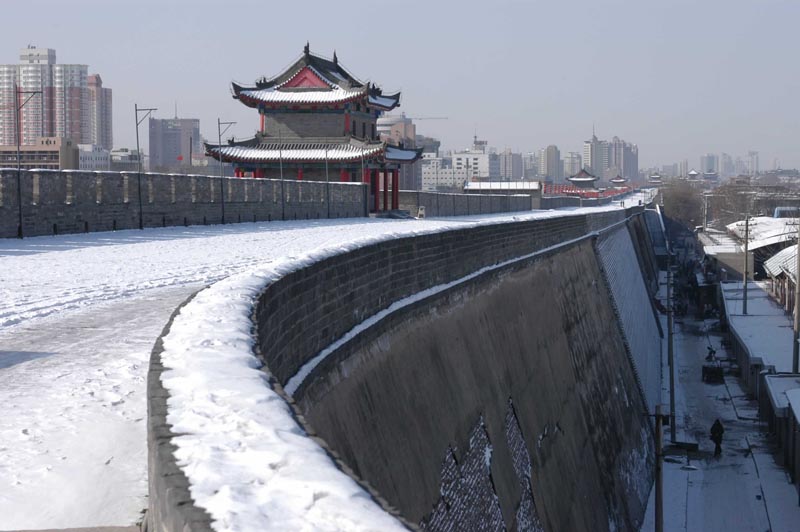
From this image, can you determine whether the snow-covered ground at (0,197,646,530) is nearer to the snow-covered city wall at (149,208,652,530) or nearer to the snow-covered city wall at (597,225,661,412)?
the snow-covered city wall at (149,208,652,530)

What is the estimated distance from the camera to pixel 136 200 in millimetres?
19188

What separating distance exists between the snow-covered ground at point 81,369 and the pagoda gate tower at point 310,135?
2267cm

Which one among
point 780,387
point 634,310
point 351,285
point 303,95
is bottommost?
point 780,387

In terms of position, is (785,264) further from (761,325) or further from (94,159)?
(94,159)

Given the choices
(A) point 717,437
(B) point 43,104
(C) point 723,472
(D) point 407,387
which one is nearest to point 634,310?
(A) point 717,437

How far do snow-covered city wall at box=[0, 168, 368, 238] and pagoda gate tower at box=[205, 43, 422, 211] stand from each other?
8.27 meters

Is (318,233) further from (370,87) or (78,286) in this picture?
(370,87)

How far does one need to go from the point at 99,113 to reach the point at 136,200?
98032 millimetres

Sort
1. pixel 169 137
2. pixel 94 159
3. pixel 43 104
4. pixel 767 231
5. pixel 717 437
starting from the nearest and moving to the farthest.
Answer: pixel 717 437, pixel 767 231, pixel 94 159, pixel 43 104, pixel 169 137

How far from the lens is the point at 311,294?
767 centimetres

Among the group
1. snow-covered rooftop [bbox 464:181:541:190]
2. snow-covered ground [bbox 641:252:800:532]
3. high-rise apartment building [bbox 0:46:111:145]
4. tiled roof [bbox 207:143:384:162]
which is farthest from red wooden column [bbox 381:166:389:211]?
high-rise apartment building [bbox 0:46:111:145]

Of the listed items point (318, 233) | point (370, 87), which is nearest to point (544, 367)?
point (318, 233)

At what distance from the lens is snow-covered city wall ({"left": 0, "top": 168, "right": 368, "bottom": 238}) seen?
15.9 meters

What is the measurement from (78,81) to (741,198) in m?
74.0
